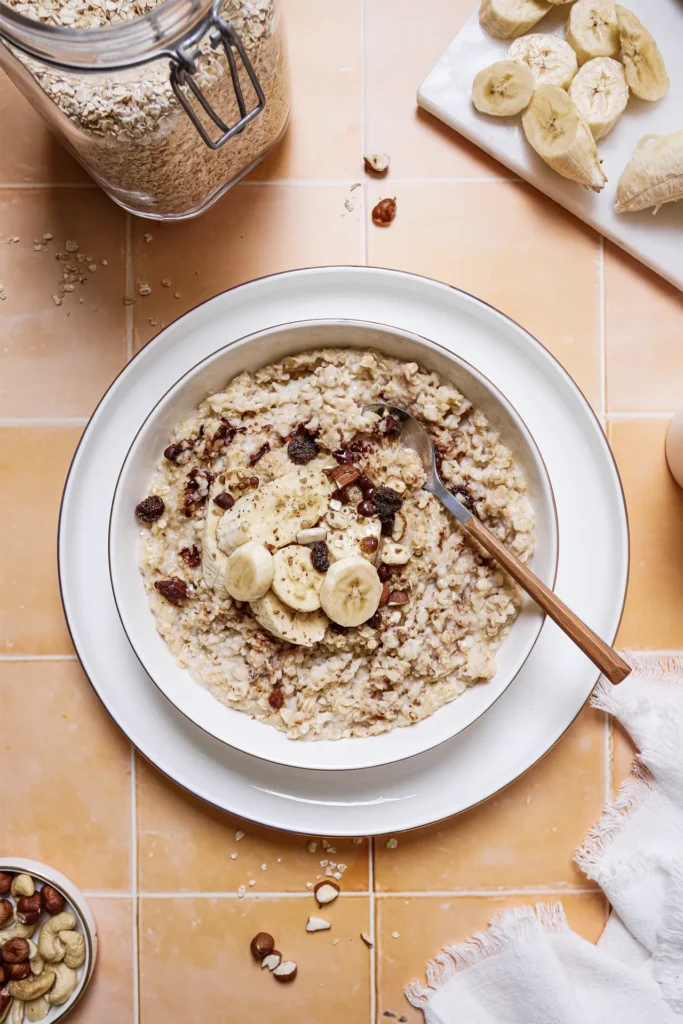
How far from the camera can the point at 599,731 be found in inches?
53.6

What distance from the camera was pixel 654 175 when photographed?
1258 millimetres

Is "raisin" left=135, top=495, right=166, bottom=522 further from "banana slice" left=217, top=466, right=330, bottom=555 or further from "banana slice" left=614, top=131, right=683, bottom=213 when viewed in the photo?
"banana slice" left=614, top=131, right=683, bottom=213

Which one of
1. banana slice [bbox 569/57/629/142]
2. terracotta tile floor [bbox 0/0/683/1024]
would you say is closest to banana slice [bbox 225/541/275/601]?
terracotta tile floor [bbox 0/0/683/1024]

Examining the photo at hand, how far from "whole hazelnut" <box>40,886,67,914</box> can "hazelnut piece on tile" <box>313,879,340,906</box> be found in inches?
16.2

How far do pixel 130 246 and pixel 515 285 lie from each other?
0.64 metres

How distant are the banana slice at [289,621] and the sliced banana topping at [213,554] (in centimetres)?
6

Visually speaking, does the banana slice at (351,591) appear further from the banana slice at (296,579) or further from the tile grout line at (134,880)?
the tile grout line at (134,880)

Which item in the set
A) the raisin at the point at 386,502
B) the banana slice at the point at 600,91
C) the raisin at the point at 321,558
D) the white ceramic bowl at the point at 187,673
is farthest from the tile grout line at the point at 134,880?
the banana slice at the point at 600,91

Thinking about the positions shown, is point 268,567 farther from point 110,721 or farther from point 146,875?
point 146,875

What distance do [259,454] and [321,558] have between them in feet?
0.61

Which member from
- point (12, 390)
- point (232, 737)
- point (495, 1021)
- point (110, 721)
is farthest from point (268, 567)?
point (495, 1021)

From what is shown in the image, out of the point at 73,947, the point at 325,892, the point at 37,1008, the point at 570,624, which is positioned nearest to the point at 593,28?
the point at 570,624

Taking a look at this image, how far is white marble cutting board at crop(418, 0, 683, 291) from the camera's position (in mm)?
1331

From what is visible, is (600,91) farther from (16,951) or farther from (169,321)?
(16,951)
